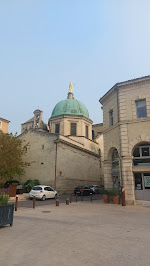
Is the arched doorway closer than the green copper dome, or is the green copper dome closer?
the arched doorway

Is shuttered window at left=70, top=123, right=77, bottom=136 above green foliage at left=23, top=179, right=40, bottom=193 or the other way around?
above

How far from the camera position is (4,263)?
4273 mm

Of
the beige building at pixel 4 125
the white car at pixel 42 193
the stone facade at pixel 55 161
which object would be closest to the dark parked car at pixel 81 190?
the stone facade at pixel 55 161

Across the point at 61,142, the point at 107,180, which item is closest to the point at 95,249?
the point at 107,180

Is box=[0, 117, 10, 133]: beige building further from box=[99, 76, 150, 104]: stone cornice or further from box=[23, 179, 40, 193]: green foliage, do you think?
box=[99, 76, 150, 104]: stone cornice

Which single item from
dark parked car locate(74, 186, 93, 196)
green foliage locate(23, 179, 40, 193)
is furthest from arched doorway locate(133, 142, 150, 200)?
green foliage locate(23, 179, 40, 193)

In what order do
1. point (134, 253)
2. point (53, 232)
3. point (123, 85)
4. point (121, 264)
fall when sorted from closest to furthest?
point (121, 264), point (134, 253), point (53, 232), point (123, 85)

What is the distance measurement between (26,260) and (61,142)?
2279 cm

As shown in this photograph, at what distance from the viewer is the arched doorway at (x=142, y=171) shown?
50.8 feet

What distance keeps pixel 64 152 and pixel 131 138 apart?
13.4 meters

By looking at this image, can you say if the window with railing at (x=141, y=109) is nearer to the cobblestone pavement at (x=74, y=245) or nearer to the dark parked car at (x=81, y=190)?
the cobblestone pavement at (x=74, y=245)

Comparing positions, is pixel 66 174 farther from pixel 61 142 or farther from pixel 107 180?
pixel 107 180

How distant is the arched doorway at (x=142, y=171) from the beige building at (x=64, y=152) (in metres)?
10.7

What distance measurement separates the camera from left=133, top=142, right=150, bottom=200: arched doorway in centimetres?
1548
